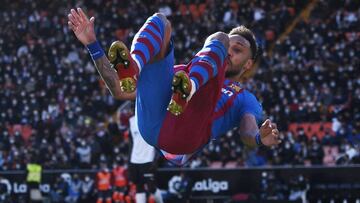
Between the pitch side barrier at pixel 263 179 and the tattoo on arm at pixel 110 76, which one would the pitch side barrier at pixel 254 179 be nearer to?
the pitch side barrier at pixel 263 179

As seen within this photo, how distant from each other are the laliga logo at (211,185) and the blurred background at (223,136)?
0.02 meters

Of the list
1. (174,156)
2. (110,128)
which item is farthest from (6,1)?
(174,156)

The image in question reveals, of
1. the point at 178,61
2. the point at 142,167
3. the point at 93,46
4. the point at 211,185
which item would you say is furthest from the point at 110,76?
the point at 178,61

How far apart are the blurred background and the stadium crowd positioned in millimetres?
35

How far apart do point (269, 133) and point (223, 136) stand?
44.1 ft

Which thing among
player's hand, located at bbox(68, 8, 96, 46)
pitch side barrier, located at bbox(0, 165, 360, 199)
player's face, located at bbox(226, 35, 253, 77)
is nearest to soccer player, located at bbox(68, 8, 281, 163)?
player's hand, located at bbox(68, 8, 96, 46)

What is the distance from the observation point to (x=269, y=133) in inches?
258

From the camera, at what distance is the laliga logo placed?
648 inches

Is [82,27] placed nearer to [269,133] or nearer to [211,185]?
[269,133]

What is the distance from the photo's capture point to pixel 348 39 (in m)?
22.9

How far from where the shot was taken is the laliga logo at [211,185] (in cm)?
1645

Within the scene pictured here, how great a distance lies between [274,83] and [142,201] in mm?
10558

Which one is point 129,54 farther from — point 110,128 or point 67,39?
point 67,39

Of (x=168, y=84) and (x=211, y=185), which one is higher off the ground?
(x=168, y=84)
